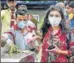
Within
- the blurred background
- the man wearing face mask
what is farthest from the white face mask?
the man wearing face mask

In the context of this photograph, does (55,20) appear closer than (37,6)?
Yes

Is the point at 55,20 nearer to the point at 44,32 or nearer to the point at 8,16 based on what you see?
the point at 44,32

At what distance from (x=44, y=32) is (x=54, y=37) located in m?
0.11

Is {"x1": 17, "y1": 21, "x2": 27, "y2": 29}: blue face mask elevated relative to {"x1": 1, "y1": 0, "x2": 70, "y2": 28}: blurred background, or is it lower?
lower

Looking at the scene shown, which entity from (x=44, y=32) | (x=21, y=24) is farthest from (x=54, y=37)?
(x=21, y=24)

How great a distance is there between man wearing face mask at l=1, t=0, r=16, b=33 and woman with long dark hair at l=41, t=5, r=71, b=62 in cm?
38

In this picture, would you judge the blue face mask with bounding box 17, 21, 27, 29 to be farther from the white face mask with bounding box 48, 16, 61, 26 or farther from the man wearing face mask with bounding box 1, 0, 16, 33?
the white face mask with bounding box 48, 16, 61, 26

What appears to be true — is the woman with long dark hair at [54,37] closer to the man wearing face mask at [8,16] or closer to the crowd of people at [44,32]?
the crowd of people at [44,32]

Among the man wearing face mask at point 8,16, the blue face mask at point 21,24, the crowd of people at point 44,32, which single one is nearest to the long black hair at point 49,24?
the crowd of people at point 44,32

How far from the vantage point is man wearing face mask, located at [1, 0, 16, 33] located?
2.53m

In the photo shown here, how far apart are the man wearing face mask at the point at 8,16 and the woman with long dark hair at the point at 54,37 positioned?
1.26 ft

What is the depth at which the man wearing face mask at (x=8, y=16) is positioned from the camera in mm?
2533

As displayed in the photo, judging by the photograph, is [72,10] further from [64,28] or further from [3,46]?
[3,46]

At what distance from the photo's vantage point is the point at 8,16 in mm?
2559
